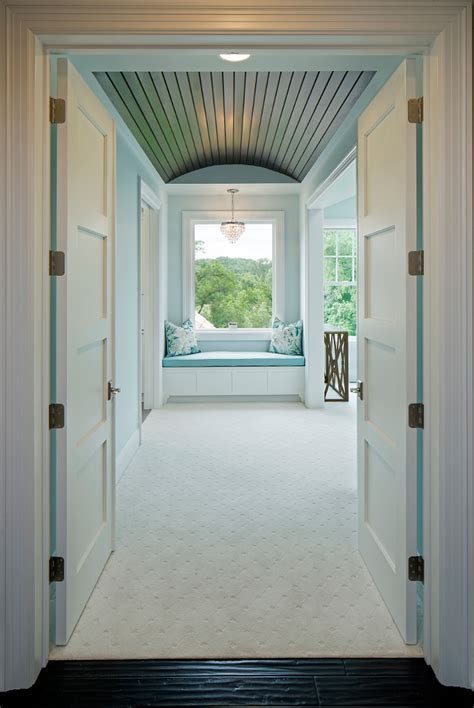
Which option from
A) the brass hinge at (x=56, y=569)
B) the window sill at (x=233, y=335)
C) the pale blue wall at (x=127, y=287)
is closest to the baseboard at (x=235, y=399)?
the window sill at (x=233, y=335)

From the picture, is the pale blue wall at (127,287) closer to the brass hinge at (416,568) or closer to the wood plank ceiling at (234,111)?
the wood plank ceiling at (234,111)

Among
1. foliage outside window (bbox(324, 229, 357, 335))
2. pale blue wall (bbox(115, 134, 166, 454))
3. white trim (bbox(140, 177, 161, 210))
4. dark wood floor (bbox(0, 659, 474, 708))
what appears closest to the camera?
dark wood floor (bbox(0, 659, 474, 708))

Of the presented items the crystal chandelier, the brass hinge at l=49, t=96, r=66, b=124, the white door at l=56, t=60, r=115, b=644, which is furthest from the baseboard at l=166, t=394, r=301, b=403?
the brass hinge at l=49, t=96, r=66, b=124

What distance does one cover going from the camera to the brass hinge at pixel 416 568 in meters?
1.98

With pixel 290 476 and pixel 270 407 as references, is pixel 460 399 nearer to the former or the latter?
pixel 290 476

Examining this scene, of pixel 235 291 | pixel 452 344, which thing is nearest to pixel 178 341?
pixel 235 291

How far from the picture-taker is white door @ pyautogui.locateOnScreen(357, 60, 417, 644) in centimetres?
198

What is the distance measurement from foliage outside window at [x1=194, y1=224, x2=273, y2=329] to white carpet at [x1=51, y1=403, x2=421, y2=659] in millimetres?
3205

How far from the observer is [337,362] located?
7.20m

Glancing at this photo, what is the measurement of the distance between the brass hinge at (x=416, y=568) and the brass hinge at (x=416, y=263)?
1039 millimetres

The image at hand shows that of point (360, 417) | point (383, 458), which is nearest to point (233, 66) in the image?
point (360, 417)

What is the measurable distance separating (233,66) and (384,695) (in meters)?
3.04

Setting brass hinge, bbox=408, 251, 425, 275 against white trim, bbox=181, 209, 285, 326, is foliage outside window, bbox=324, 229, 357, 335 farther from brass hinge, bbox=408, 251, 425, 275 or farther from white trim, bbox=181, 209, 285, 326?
brass hinge, bbox=408, 251, 425, 275

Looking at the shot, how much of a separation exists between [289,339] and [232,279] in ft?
4.28
